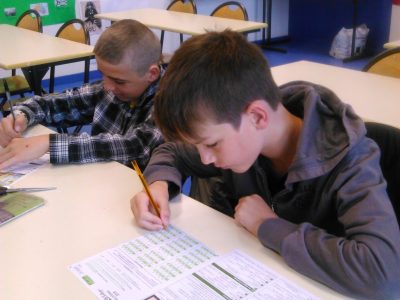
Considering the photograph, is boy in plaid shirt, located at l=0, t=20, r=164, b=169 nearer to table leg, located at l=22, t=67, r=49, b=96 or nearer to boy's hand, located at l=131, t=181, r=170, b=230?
boy's hand, located at l=131, t=181, r=170, b=230

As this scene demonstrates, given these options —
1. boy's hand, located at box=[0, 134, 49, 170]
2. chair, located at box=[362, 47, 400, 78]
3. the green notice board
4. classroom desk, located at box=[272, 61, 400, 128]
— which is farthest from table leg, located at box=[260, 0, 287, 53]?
boy's hand, located at box=[0, 134, 49, 170]

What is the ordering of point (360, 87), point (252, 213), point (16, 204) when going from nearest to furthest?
point (252, 213) < point (16, 204) < point (360, 87)

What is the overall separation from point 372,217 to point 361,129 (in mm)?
168

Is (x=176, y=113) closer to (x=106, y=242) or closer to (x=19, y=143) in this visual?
(x=106, y=242)

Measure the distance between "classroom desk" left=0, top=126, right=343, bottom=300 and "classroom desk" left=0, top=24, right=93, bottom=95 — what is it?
1518 mm

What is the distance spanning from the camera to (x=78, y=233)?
0.97 m

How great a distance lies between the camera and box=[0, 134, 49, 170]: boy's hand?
1.29 m

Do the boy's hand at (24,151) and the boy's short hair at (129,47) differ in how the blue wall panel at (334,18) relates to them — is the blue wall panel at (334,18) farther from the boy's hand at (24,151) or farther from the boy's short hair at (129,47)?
the boy's hand at (24,151)

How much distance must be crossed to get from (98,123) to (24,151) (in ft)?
1.29

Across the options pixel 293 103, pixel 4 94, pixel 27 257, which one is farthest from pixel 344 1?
pixel 27 257

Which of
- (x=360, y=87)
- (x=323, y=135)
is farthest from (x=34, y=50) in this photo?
(x=323, y=135)

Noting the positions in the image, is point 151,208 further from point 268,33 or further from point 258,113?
point 268,33

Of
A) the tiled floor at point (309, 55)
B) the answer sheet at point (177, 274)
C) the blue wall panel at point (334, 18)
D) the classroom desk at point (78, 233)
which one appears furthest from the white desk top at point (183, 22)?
the blue wall panel at point (334, 18)

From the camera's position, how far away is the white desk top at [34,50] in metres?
2.56
